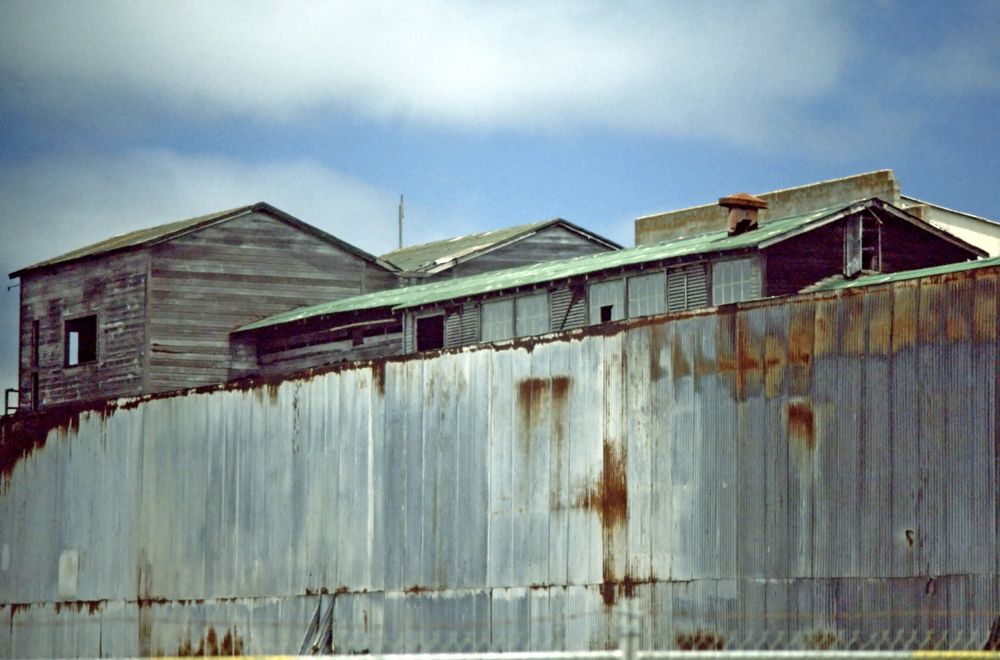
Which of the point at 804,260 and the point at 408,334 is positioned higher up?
the point at 804,260

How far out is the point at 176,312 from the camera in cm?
4516

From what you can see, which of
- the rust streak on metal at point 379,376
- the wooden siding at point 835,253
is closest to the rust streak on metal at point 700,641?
the rust streak on metal at point 379,376

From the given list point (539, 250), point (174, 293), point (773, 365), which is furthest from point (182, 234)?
point (773, 365)

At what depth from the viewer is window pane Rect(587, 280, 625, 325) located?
116ft

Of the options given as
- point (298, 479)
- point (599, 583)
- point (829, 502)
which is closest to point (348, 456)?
point (298, 479)

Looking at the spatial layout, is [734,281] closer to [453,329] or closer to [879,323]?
[453,329]

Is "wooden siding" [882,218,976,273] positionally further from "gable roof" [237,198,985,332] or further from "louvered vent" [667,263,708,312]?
"louvered vent" [667,263,708,312]

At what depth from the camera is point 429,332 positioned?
4053 centimetres

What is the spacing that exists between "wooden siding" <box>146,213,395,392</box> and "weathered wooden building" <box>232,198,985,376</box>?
3808 millimetres

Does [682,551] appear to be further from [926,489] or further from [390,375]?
[390,375]

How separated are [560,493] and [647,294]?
9507 mm

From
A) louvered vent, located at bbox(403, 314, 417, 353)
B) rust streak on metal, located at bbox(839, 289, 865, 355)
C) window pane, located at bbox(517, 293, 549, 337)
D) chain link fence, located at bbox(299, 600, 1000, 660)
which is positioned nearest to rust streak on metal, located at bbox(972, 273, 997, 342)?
rust streak on metal, located at bbox(839, 289, 865, 355)

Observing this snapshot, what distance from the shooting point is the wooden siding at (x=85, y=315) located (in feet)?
148

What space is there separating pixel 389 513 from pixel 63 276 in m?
22.5
